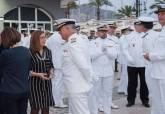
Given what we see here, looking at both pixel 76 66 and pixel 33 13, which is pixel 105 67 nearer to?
pixel 76 66

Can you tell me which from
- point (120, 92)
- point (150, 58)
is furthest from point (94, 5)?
point (150, 58)

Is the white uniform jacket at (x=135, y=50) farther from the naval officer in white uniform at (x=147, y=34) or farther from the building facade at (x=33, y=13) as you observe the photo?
the building facade at (x=33, y=13)

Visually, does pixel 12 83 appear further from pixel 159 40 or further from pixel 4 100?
pixel 159 40

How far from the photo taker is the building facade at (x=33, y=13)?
27.2 m

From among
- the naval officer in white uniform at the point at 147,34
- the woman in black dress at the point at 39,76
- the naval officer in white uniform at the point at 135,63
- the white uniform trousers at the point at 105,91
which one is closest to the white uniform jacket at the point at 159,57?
the naval officer in white uniform at the point at 147,34

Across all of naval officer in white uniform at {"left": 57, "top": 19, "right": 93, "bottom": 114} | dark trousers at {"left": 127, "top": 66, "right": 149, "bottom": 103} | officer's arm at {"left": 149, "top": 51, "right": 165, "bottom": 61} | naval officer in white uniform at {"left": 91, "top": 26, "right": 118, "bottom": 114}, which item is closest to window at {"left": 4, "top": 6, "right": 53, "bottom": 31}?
dark trousers at {"left": 127, "top": 66, "right": 149, "bottom": 103}

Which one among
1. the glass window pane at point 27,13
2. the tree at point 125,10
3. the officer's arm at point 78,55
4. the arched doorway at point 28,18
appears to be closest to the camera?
the officer's arm at point 78,55

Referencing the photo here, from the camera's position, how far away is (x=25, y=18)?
28859 mm

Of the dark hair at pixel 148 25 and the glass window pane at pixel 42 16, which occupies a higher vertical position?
the glass window pane at pixel 42 16

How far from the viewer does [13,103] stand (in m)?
5.53

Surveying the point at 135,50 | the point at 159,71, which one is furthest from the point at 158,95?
the point at 135,50

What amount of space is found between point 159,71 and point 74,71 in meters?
1.72

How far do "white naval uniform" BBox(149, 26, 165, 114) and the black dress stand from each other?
66.9 inches

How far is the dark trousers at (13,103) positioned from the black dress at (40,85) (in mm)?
768
